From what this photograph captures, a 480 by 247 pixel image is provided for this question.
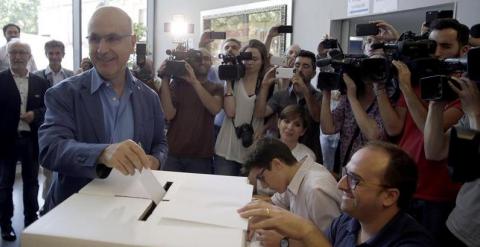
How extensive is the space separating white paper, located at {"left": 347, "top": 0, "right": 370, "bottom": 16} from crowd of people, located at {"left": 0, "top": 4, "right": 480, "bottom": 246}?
81 centimetres

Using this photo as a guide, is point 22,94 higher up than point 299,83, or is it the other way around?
point 299,83

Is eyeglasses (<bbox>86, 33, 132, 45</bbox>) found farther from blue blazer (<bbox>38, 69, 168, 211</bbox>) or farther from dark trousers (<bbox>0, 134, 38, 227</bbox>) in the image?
dark trousers (<bbox>0, 134, 38, 227</bbox>)

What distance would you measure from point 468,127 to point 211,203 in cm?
97

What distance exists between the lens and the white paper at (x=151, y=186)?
2.82 ft

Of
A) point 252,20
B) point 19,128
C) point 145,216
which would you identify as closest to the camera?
point 145,216

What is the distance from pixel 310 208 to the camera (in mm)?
1532

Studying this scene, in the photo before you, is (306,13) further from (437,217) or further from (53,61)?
(437,217)

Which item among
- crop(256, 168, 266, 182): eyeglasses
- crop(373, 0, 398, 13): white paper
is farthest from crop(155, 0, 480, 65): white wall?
crop(256, 168, 266, 182): eyeglasses

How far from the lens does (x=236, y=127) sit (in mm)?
2604

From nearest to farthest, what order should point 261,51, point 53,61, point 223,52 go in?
1. point 261,51
2. point 223,52
3. point 53,61

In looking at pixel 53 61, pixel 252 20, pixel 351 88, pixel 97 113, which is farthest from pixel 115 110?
pixel 252 20

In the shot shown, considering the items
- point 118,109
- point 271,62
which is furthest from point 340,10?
point 118,109

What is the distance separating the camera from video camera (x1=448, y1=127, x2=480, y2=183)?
42.8 inches

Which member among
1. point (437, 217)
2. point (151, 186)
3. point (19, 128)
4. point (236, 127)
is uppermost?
point (151, 186)
